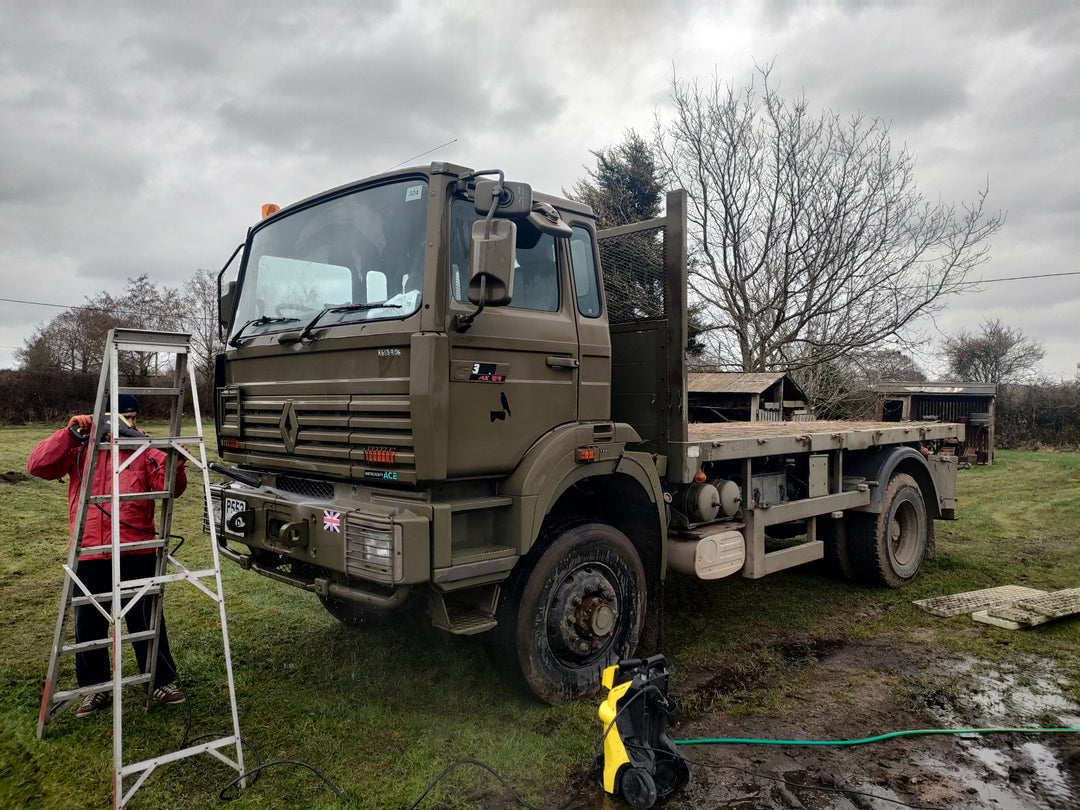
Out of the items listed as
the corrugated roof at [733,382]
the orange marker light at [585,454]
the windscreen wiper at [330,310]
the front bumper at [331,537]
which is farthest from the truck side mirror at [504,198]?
the corrugated roof at [733,382]

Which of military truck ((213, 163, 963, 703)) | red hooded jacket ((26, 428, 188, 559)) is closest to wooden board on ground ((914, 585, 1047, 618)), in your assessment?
military truck ((213, 163, 963, 703))

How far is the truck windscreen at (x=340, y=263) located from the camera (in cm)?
353

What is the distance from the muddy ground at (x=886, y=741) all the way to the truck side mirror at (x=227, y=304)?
3573mm

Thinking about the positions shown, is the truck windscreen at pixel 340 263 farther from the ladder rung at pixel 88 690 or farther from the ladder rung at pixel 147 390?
the ladder rung at pixel 88 690

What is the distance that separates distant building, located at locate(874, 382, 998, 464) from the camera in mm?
22844

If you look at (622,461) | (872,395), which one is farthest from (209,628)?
(872,395)

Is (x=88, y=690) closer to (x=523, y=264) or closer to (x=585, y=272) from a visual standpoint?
(x=523, y=264)

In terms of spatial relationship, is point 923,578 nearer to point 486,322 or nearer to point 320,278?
point 486,322

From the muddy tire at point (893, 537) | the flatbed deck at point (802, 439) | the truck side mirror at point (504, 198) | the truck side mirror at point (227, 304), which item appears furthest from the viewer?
the muddy tire at point (893, 537)

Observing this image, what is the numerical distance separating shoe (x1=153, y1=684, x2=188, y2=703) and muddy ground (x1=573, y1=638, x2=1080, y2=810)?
2274 mm

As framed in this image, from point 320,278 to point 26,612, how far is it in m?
3.82

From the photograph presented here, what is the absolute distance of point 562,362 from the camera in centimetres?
394

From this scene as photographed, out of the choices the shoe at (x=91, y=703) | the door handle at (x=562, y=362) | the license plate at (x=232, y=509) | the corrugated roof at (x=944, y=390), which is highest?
the corrugated roof at (x=944, y=390)

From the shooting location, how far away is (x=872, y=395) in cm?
2173
